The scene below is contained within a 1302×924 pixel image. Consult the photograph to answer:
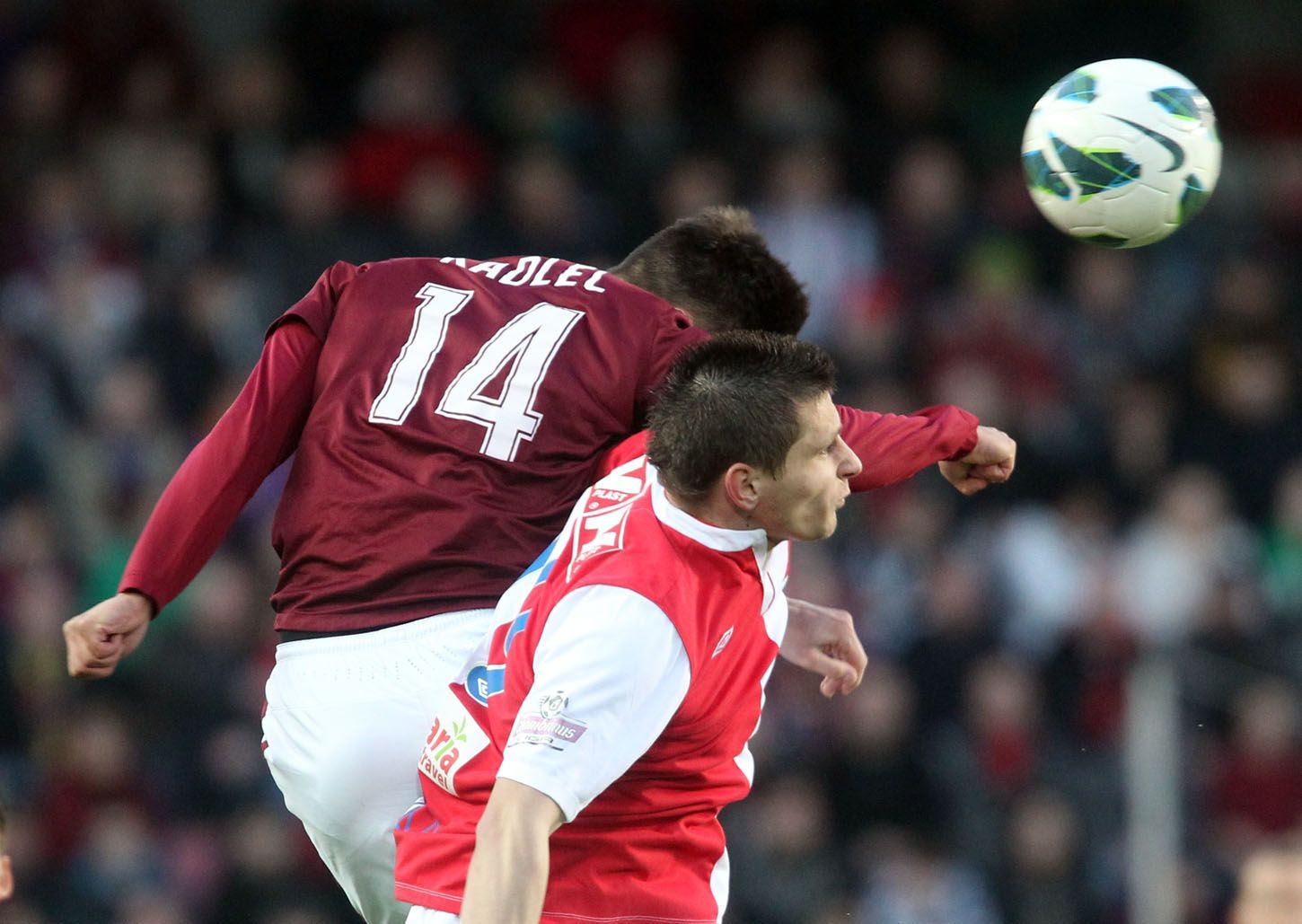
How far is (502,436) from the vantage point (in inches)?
156

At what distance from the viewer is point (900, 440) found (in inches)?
154

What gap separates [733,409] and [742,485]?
5.5 inches

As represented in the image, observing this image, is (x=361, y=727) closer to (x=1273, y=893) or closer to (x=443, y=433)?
(x=443, y=433)

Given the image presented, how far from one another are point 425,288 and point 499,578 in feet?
2.41

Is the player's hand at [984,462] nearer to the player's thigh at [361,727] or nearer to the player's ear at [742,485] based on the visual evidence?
the player's ear at [742,485]

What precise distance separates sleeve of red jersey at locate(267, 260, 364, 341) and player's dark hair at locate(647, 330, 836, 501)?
1.09 m

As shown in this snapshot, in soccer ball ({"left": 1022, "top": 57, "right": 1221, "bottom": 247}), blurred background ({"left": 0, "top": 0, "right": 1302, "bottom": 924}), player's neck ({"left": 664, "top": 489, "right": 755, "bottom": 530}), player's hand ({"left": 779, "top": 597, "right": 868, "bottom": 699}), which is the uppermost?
soccer ball ({"left": 1022, "top": 57, "right": 1221, "bottom": 247})

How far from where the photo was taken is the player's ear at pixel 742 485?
10.9 feet

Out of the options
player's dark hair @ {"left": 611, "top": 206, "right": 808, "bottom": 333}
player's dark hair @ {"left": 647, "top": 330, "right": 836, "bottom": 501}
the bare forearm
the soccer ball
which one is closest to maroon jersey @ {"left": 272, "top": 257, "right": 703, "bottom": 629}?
player's dark hair @ {"left": 611, "top": 206, "right": 808, "bottom": 333}

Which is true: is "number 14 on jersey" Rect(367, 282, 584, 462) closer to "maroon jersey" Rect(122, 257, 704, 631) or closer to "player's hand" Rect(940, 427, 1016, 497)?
"maroon jersey" Rect(122, 257, 704, 631)

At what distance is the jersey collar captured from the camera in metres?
3.33

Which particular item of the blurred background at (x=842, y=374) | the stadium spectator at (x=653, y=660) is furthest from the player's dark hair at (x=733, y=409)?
the blurred background at (x=842, y=374)

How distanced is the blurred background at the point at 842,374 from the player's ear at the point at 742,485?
4740 millimetres

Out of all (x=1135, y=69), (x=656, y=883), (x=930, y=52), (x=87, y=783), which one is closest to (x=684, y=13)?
(x=930, y=52)
